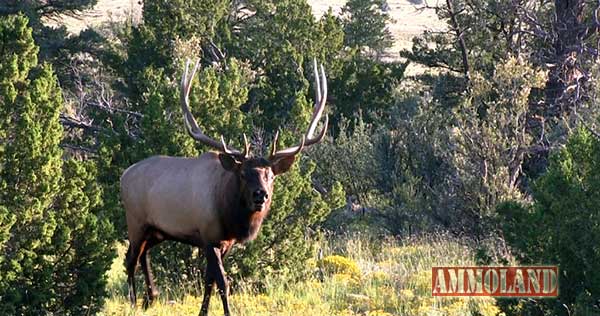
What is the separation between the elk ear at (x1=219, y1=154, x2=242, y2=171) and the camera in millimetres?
7797

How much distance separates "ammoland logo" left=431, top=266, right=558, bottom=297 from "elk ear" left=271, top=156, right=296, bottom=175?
1998 millimetres

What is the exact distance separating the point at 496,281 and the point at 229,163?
2606 millimetres

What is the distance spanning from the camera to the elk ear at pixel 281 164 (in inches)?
313

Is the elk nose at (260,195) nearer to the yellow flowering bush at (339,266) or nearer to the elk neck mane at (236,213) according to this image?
the elk neck mane at (236,213)

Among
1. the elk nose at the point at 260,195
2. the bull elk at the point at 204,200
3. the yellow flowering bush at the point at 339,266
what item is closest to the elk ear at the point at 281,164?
the bull elk at the point at 204,200

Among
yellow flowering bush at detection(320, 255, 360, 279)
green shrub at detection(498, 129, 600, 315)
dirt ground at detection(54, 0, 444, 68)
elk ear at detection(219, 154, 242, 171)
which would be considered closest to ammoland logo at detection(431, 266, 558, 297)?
green shrub at detection(498, 129, 600, 315)

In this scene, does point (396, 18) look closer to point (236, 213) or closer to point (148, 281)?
point (148, 281)

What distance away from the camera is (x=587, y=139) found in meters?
6.87

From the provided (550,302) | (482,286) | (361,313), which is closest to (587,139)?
(550,302)

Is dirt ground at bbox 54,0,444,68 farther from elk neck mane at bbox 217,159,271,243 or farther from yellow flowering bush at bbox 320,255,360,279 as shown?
elk neck mane at bbox 217,159,271,243

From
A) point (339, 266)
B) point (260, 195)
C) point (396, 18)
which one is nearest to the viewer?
point (260, 195)

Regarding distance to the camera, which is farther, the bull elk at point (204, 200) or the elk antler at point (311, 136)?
the elk antler at point (311, 136)

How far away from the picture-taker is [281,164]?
7996 mm

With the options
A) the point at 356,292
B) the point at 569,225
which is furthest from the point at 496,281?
the point at 356,292
